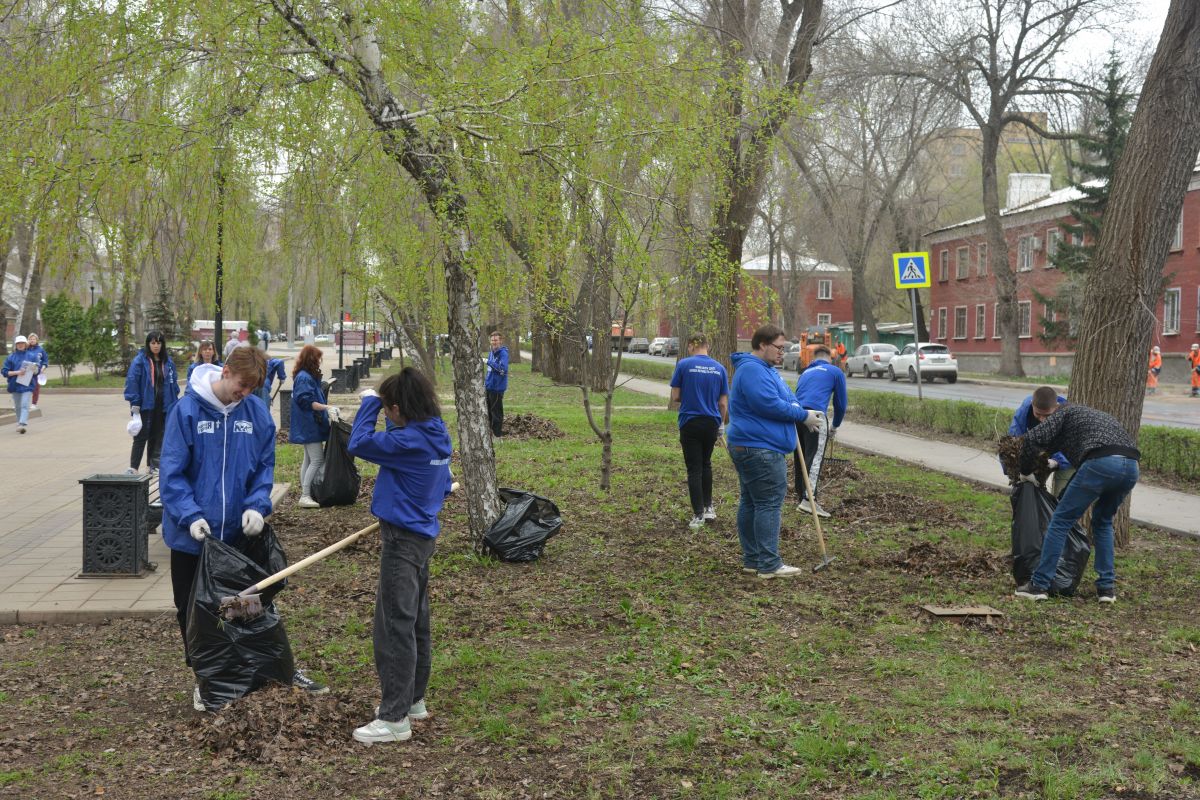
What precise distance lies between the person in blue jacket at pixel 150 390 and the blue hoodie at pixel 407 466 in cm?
746

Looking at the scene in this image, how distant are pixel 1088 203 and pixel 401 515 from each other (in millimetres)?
40006

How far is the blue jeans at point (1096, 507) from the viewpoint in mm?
6828

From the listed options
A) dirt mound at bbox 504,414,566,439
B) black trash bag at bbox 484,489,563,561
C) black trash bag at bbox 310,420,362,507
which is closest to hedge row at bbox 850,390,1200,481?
black trash bag at bbox 484,489,563,561

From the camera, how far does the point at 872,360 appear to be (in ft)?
149

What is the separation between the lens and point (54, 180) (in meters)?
6.40

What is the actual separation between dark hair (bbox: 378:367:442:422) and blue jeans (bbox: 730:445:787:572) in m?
3.52

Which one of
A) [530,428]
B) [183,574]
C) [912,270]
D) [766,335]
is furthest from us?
[912,270]

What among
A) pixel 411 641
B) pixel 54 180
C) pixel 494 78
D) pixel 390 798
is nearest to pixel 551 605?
pixel 411 641

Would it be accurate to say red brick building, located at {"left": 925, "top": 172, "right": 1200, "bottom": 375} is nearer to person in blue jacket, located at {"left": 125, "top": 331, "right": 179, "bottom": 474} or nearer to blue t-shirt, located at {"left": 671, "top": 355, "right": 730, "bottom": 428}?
blue t-shirt, located at {"left": 671, "top": 355, "right": 730, "bottom": 428}

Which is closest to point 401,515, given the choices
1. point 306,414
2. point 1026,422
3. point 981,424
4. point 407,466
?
point 407,466

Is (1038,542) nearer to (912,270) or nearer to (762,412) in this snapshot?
(762,412)

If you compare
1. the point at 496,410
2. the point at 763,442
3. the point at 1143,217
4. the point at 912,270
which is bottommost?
the point at 496,410

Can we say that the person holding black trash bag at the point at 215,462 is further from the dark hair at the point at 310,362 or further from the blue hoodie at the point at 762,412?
the dark hair at the point at 310,362

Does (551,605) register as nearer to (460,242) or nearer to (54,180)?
(460,242)
